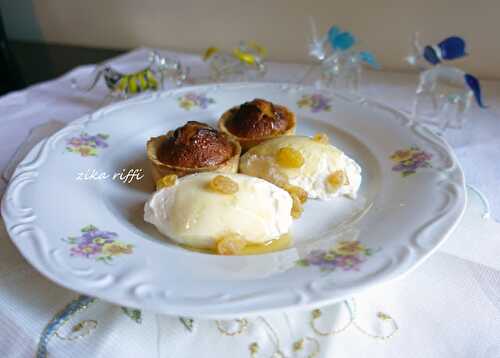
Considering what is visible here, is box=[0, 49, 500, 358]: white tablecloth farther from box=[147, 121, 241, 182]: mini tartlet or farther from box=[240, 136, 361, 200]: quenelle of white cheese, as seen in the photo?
box=[147, 121, 241, 182]: mini tartlet

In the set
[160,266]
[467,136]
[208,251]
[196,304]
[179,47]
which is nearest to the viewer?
[196,304]

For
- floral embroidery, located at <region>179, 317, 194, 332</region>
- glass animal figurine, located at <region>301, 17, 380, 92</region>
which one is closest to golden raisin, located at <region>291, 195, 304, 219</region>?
floral embroidery, located at <region>179, 317, 194, 332</region>

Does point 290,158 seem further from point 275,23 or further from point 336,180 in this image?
point 275,23

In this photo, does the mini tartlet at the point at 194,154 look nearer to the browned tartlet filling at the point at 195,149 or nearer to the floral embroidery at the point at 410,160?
the browned tartlet filling at the point at 195,149

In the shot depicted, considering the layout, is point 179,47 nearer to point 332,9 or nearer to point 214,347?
point 332,9

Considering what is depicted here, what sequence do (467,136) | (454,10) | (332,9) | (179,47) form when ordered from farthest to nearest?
(179,47), (332,9), (454,10), (467,136)

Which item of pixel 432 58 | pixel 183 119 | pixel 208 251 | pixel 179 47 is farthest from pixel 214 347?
pixel 179 47
